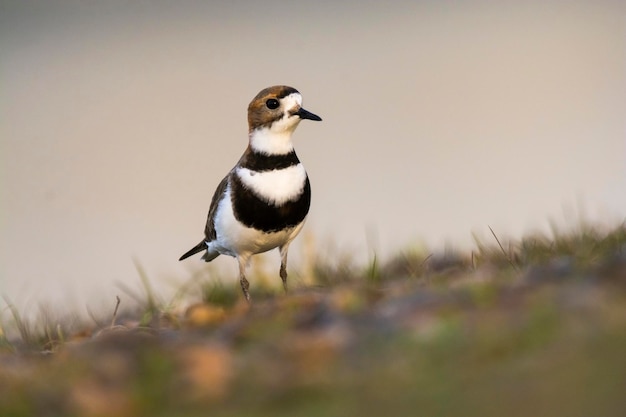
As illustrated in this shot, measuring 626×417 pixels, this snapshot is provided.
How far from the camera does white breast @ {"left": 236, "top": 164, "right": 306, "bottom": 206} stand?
3.59m

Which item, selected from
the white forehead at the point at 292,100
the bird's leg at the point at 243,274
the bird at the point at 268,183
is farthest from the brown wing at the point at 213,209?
the white forehead at the point at 292,100

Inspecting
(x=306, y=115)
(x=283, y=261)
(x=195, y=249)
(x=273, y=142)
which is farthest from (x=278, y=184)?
(x=195, y=249)

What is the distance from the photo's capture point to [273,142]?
3668mm

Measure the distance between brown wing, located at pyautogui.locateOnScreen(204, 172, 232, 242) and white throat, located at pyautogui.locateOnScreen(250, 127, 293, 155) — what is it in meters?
0.27

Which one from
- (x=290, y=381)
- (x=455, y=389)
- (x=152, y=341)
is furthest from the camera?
(x=152, y=341)

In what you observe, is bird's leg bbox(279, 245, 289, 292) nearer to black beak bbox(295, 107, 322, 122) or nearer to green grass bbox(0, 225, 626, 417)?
black beak bbox(295, 107, 322, 122)

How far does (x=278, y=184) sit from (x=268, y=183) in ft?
0.15

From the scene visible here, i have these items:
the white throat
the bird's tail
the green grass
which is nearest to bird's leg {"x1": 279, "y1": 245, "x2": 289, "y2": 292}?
the white throat

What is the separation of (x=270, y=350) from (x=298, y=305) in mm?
552

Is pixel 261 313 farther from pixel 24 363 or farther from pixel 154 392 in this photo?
pixel 24 363

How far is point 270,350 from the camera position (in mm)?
1688

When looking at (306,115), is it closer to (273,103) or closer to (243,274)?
(273,103)

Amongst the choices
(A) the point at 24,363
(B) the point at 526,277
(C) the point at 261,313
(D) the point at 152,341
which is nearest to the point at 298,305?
(C) the point at 261,313

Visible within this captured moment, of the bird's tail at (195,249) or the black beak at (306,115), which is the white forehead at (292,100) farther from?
the bird's tail at (195,249)
